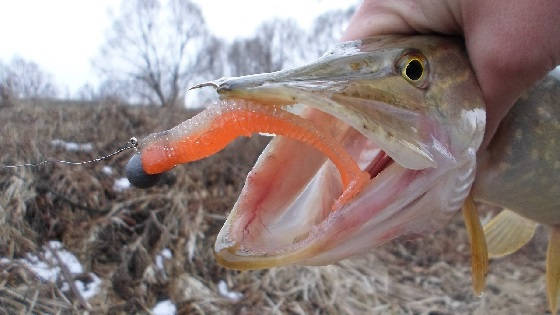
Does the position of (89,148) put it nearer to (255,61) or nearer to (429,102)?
(429,102)

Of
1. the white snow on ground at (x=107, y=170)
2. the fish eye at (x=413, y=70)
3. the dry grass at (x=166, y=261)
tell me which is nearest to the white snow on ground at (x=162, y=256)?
the dry grass at (x=166, y=261)

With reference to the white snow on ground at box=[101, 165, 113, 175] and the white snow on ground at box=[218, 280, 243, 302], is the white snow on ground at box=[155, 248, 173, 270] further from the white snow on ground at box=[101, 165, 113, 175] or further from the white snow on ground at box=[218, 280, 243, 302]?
the white snow on ground at box=[101, 165, 113, 175]

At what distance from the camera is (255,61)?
25.2 metres

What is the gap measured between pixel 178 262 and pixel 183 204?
2.34 feet

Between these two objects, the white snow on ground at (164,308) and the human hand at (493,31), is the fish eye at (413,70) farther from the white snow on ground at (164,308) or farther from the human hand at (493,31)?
the white snow on ground at (164,308)

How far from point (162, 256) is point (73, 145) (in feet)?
5.00

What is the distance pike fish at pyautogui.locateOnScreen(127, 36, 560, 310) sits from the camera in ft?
3.26

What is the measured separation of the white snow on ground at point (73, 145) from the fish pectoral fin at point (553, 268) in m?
3.53

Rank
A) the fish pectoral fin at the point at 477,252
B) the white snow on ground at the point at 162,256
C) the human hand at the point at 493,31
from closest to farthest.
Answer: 1. the human hand at the point at 493,31
2. the fish pectoral fin at the point at 477,252
3. the white snow on ground at the point at 162,256

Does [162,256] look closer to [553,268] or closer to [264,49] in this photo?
[553,268]

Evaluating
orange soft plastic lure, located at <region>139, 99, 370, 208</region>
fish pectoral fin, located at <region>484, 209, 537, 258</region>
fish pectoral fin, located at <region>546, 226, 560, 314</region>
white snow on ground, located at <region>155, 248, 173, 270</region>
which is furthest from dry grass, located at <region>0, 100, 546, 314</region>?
orange soft plastic lure, located at <region>139, 99, 370, 208</region>

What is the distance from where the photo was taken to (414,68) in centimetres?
124

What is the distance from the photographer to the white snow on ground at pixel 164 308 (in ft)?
9.50

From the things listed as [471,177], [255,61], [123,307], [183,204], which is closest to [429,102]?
[471,177]
